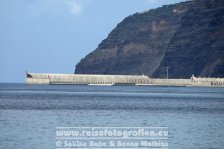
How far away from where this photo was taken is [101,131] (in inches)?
1941

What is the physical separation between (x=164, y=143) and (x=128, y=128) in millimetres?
8911

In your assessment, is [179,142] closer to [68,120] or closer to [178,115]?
[68,120]

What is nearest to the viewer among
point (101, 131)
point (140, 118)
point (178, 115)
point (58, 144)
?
point (58, 144)

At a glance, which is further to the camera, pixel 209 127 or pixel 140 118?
pixel 140 118

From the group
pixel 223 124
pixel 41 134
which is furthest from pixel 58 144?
pixel 223 124

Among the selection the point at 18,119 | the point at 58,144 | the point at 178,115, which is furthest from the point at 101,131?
the point at 178,115

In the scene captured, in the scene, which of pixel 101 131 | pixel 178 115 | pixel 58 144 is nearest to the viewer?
pixel 58 144

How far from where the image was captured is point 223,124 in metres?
60.2

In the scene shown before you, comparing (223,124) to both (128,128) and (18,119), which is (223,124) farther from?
(18,119)

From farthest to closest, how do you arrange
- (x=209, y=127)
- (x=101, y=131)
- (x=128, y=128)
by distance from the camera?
(x=209, y=127) → (x=128, y=128) → (x=101, y=131)

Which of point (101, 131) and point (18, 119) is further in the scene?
point (18, 119)

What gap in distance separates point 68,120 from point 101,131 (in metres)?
10.4

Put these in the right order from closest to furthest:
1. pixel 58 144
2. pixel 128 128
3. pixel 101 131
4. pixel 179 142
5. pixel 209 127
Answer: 1. pixel 58 144
2. pixel 179 142
3. pixel 101 131
4. pixel 128 128
5. pixel 209 127

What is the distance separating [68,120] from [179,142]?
15610 millimetres
